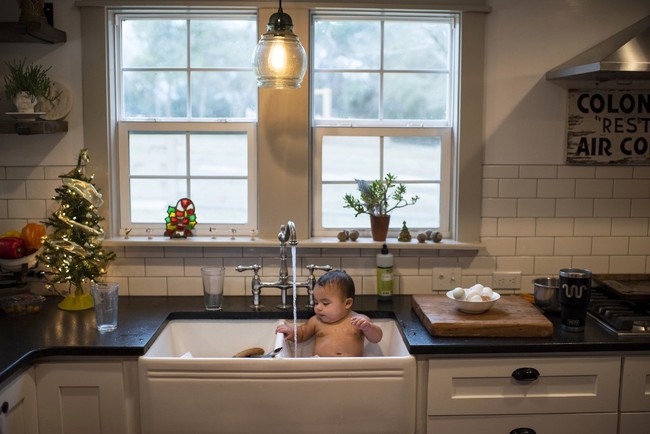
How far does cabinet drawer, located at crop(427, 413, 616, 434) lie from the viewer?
2.62m

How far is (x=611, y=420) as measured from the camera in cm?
266

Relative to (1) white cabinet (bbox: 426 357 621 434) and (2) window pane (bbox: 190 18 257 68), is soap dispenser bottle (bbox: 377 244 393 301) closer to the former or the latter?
(1) white cabinet (bbox: 426 357 621 434)

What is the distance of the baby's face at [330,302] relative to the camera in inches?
111

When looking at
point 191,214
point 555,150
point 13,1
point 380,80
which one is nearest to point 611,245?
point 555,150

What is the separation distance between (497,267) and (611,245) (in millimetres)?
545

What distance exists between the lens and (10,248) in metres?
3.00

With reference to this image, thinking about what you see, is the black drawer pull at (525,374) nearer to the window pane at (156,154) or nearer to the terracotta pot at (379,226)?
the terracotta pot at (379,226)

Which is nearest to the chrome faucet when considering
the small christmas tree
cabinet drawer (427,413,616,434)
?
the small christmas tree

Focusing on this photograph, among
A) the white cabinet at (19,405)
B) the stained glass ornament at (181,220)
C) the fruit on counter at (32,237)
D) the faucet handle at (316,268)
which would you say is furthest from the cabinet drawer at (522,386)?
the fruit on counter at (32,237)

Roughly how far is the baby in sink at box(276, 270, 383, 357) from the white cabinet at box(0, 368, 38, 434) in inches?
36.7

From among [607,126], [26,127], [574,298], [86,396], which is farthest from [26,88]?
[607,126]

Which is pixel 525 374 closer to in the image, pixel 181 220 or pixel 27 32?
pixel 181 220

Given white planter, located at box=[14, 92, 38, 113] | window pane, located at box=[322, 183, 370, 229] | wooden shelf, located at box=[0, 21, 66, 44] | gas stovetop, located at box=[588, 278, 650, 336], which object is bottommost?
gas stovetop, located at box=[588, 278, 650, 336]

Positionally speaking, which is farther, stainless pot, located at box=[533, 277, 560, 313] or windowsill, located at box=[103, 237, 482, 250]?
windowsill, located at box=[103, 237, 482, 250]
